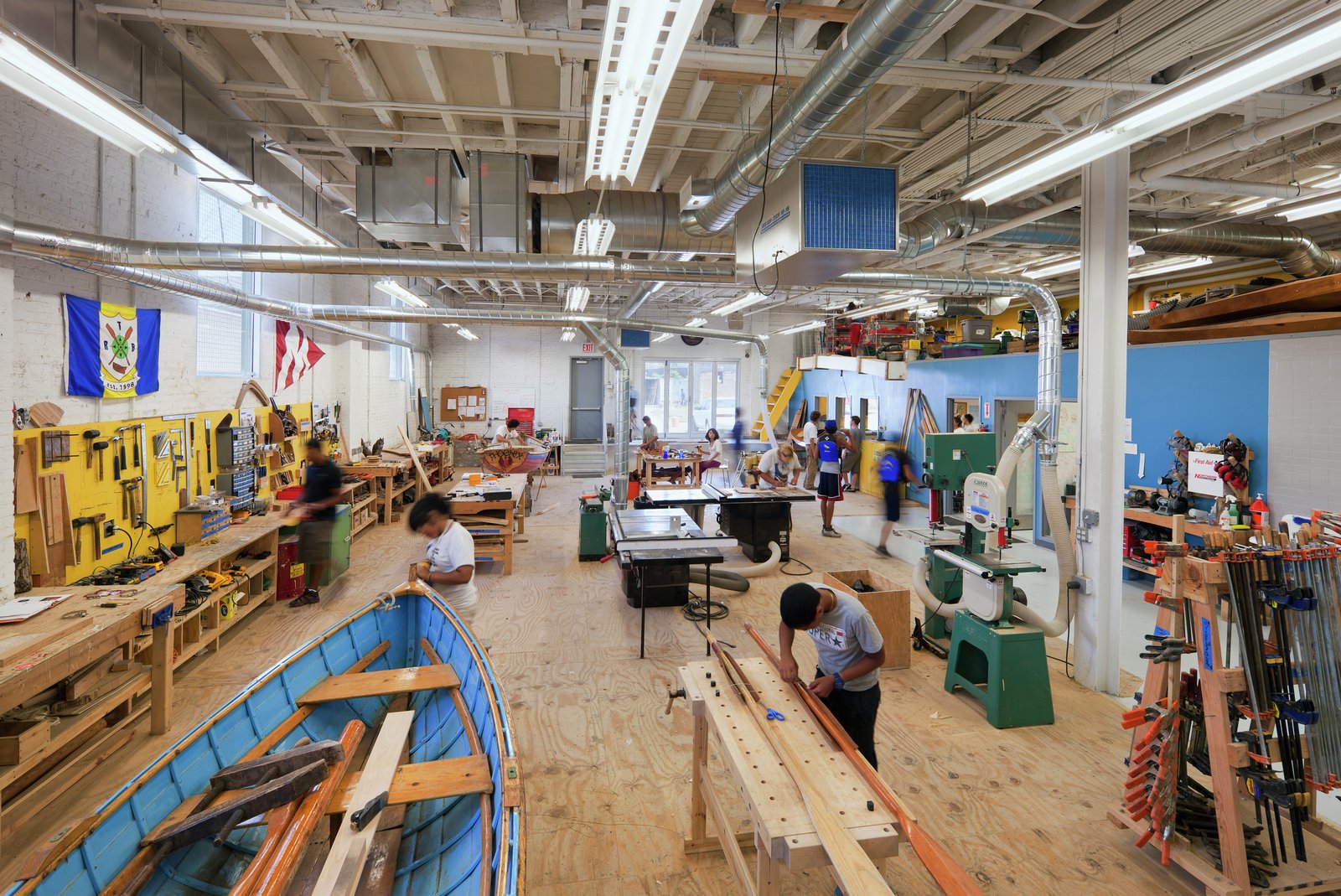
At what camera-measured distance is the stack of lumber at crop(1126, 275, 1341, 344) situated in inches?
207

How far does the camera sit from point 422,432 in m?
15.6

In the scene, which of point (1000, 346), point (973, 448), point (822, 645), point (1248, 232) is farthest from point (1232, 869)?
point (1000, 346)

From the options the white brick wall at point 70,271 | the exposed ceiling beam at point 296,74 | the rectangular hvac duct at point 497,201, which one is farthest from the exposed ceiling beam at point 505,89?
the white brick wall at point 70,271

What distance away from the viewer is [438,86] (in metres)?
4.83

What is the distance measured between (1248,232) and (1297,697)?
671cm

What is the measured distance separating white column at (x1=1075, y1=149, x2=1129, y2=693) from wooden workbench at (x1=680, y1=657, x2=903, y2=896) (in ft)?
10.1

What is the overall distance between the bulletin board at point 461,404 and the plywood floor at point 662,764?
37.3ft

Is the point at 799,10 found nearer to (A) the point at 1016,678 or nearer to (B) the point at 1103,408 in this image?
(B) the point at 1103,408

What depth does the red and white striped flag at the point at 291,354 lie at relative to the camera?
852 centimetres

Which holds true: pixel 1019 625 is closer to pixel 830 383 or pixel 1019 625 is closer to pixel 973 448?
pixel 973 448

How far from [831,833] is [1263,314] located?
6.71 meters

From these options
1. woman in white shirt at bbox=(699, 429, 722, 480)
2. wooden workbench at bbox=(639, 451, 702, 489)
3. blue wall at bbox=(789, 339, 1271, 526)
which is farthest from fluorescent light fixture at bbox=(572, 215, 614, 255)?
wooden workbench at bbox=(639, 451, 702, 489)

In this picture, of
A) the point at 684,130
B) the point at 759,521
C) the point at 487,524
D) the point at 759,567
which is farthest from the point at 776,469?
the point at 684,130

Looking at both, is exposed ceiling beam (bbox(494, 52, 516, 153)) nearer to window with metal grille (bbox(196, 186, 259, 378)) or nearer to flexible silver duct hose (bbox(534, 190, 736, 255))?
flexible silver duct hose (bbox(534, 190, 736, 255))
